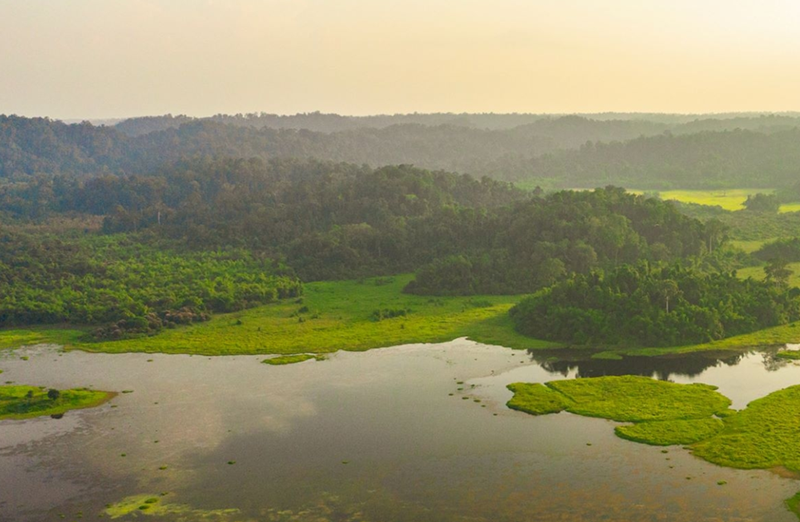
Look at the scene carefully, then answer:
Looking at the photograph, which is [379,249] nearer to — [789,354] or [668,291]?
[668,291]

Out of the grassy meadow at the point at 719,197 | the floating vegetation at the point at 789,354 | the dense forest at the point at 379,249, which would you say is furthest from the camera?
the grassy meadow at the point at 719,197

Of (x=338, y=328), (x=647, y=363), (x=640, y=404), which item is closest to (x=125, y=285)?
(x=338, y=328)

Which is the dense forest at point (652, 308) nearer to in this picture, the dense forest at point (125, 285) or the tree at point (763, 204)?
the dense forest at point (125, 285)

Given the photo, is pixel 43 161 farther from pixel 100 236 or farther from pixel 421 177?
pixel 421 177

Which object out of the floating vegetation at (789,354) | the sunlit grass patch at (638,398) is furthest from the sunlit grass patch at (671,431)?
the floating vegetation at (789,354)

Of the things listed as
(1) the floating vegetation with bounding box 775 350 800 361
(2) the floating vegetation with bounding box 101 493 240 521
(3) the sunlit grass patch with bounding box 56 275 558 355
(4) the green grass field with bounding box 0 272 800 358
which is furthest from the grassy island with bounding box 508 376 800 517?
(2) the floating vegetation with bounding box 101 493 240 521

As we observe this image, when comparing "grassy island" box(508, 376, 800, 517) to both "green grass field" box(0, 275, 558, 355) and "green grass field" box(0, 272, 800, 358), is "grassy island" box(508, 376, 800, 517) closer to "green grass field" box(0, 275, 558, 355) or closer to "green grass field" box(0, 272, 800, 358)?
"green grass field" box(0, 272, 800, 358)

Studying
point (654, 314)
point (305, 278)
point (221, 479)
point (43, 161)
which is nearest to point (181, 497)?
point (221, 479)
